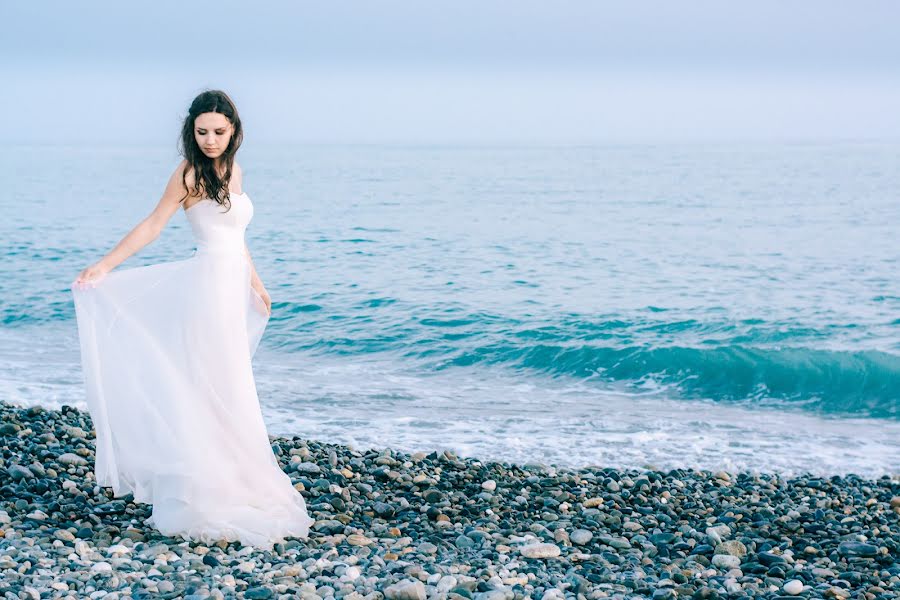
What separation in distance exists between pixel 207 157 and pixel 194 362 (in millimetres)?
1274

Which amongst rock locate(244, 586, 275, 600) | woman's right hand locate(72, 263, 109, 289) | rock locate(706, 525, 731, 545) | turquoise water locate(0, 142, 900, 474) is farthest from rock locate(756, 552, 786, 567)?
woman's right hand locate(72, 263, 109, 289)

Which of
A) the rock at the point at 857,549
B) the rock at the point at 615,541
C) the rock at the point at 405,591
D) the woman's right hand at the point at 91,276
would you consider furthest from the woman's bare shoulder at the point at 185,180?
the rock at the point at 857,549

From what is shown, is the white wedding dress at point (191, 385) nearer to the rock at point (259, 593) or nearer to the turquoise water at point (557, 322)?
the rock at point (259, 593)

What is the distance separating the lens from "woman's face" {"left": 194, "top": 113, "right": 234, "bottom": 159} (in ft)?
19.9

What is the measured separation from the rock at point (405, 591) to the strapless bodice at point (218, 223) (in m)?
2.32

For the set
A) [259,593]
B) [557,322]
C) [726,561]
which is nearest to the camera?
[259,593]

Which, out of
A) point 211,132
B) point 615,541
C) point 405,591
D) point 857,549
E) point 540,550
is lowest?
point 857,549

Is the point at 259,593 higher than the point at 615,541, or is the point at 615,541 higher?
the point at 259,593

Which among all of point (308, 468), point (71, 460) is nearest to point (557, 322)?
point (308, 468)

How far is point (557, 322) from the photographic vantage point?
60.1ft

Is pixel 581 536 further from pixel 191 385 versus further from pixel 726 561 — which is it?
pixel 191 385

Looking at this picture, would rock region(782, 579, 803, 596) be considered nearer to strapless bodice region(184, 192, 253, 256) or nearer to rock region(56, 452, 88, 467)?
strapless bodice region(184, 192, 253, 256)

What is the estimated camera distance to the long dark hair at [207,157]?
6.06 meters

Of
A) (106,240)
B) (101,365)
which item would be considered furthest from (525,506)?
(106,240)
